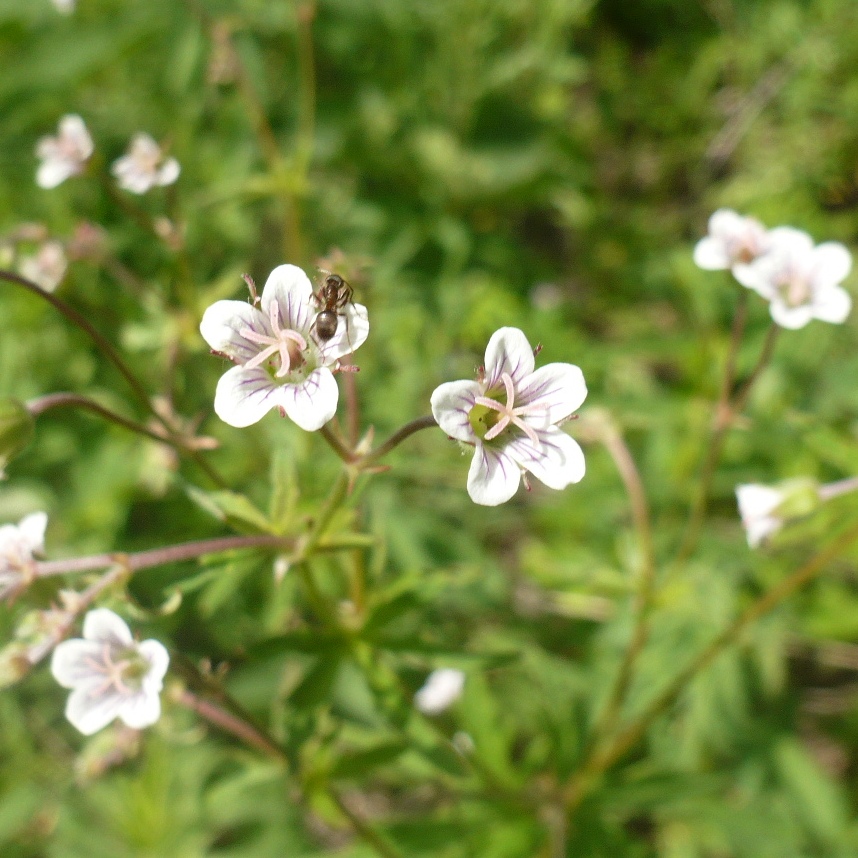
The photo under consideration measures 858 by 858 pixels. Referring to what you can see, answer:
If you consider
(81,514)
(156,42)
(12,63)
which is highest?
(156,42)

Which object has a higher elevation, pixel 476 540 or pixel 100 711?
pixel 100 711

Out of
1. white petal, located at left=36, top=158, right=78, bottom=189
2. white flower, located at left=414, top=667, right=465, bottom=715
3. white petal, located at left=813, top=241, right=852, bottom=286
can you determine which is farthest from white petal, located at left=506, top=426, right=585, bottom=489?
white flower, located at left=414, top=667, right=465, bottom=715

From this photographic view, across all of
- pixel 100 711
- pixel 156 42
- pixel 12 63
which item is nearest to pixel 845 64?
pixel 156 42

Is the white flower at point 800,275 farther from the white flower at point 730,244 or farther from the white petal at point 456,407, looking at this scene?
the white petal at point 456,407

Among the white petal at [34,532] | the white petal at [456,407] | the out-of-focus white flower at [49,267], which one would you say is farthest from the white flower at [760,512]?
the out-of-focus white flower at [49,267]

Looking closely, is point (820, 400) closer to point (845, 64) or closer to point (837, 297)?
point (837, 297)
